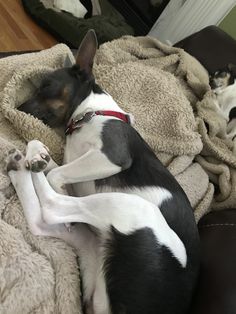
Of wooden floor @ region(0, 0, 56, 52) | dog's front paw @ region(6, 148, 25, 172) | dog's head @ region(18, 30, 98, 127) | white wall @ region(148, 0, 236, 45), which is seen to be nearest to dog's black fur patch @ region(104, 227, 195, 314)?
dog's front paw @ region(6, 148, 25, 172)

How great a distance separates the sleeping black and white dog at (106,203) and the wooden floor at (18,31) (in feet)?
4.53

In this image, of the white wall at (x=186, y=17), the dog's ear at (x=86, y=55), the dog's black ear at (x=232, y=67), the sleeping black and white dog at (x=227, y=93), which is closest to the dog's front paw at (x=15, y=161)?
the dog's ear at (x=86, y=55)

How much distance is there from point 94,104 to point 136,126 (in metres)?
0.28

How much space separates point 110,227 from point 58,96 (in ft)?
2.52

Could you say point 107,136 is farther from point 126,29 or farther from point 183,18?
point 126,29

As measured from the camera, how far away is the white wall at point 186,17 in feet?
10.5

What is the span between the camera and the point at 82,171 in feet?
5.46

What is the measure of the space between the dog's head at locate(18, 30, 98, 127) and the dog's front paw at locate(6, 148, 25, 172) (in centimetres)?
31

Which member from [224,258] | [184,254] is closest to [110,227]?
[184,254]

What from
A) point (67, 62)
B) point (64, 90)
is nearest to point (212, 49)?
point (67, 62)

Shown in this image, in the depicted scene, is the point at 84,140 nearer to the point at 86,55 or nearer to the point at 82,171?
the point at 82,171

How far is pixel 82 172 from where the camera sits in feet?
5.46

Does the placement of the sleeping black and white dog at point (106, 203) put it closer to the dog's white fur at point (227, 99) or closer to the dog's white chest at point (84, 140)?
the dog's white chest at point (84, 140)

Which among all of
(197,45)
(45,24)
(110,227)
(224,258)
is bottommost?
(45,24)
